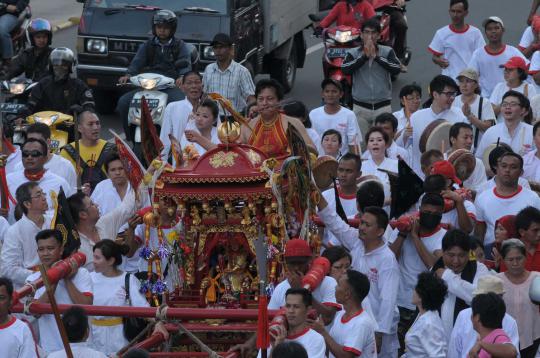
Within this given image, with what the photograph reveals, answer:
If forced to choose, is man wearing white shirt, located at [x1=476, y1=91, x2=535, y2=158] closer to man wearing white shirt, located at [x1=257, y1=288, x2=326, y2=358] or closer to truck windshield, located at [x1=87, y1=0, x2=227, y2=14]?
man wearing white shirt, located at [x1=257, y1=288, x2=326, y2=358]

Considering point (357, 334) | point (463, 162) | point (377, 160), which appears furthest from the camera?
point (377, 160)

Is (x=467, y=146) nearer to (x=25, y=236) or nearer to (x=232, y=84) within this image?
(x=232, y=84)

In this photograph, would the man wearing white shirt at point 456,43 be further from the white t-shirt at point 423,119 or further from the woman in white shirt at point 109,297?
the woman in white shirt at point 109,297

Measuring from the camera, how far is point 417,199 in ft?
43.3

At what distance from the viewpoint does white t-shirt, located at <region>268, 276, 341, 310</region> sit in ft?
37.2

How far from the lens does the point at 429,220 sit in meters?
12.6

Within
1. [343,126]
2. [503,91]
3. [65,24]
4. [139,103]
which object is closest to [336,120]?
[343,126]

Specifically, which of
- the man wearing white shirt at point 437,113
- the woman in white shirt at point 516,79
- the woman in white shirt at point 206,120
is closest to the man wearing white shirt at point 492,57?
the woman in white shirt at point 516,79

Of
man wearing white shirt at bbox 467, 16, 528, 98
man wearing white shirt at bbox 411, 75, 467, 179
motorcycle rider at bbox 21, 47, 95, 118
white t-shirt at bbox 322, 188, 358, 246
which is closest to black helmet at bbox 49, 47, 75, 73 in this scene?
motorcycle rider at bbox 21, 47, 95, 118

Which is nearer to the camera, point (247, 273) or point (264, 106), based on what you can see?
point (247, 273)

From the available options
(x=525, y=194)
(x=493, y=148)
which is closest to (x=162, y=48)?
(x=493, y=148)

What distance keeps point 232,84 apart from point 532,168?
404cm

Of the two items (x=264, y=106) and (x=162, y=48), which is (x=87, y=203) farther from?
(x=162, y=48)

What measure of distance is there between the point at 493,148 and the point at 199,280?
13.0 feet
